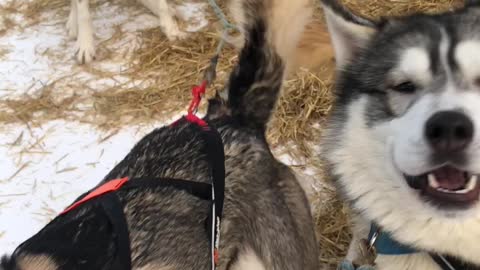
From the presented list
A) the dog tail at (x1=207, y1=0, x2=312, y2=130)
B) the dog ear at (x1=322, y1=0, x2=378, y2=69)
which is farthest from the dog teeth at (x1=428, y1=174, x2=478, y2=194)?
the dog tail at (x1=207, y1=0, x2=312, y2=130)

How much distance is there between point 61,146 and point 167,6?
4.95 ft

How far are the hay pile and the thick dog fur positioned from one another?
88cm

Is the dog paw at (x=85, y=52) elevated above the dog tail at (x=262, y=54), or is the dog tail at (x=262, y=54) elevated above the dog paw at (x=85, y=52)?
the dog tail at (x=262, y=54)

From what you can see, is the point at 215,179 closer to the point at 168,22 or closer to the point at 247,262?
the point at 247,262

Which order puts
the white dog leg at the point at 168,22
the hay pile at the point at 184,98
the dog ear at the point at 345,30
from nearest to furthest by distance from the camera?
the dog ear at the point at 345,30 < the hay pile at the point at 184,98 < the white dog leg at the point at 168,22

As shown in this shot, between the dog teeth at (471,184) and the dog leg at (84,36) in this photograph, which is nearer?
the dog teeth at (471,184)

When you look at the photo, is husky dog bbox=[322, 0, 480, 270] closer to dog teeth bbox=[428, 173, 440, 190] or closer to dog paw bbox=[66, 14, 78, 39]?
dog teeth bbox=[428, 173, 440, 190]

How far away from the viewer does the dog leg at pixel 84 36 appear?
184 inches

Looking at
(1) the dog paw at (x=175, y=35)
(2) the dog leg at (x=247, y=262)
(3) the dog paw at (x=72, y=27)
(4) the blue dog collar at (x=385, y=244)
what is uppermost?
(3) the dog paw at (x=72, y=27)

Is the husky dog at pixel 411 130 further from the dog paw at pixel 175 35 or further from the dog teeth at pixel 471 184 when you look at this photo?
the dog paw at pixel 175 35

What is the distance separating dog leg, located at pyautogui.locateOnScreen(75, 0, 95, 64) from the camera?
4.67 metres

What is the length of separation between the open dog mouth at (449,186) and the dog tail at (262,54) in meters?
0.69

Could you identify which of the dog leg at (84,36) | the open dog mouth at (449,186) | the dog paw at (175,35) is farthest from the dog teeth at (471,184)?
the dog leg at (84,36)

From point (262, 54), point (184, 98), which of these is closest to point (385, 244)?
point (262, 54)
